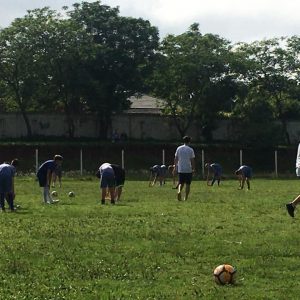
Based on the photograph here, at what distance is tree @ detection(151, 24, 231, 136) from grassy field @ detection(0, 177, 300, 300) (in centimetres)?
5091

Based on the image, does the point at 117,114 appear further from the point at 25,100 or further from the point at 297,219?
the point at 297,219

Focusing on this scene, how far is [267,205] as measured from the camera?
20875 millimetres

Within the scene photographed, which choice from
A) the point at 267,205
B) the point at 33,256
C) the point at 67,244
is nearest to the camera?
the point at 33,256

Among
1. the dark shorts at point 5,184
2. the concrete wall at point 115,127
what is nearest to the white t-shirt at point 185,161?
the dark shorts at point 5,184

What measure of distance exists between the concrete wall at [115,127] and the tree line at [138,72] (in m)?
1.00

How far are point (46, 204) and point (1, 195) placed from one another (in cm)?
244

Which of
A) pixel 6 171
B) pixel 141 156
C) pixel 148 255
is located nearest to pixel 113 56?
pixel 141 156

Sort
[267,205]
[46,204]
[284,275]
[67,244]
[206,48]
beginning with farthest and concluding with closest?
[206,48], [46,204], [267,205], [67,244], [284,275]

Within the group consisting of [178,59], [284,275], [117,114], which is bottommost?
[284,275]

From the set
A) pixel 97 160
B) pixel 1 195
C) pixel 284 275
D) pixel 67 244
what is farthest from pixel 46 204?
pixel 97 160

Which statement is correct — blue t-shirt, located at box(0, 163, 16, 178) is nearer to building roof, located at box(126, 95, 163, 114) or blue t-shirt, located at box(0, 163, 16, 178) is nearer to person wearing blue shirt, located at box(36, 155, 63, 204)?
person wearing blue shirt, located at box(36, 155, 63, 204)

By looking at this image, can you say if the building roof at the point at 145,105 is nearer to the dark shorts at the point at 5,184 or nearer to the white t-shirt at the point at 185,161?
the white t-shirt at the point at 185,161

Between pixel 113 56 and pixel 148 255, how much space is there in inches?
2399

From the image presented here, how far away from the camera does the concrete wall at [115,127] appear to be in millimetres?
71125
